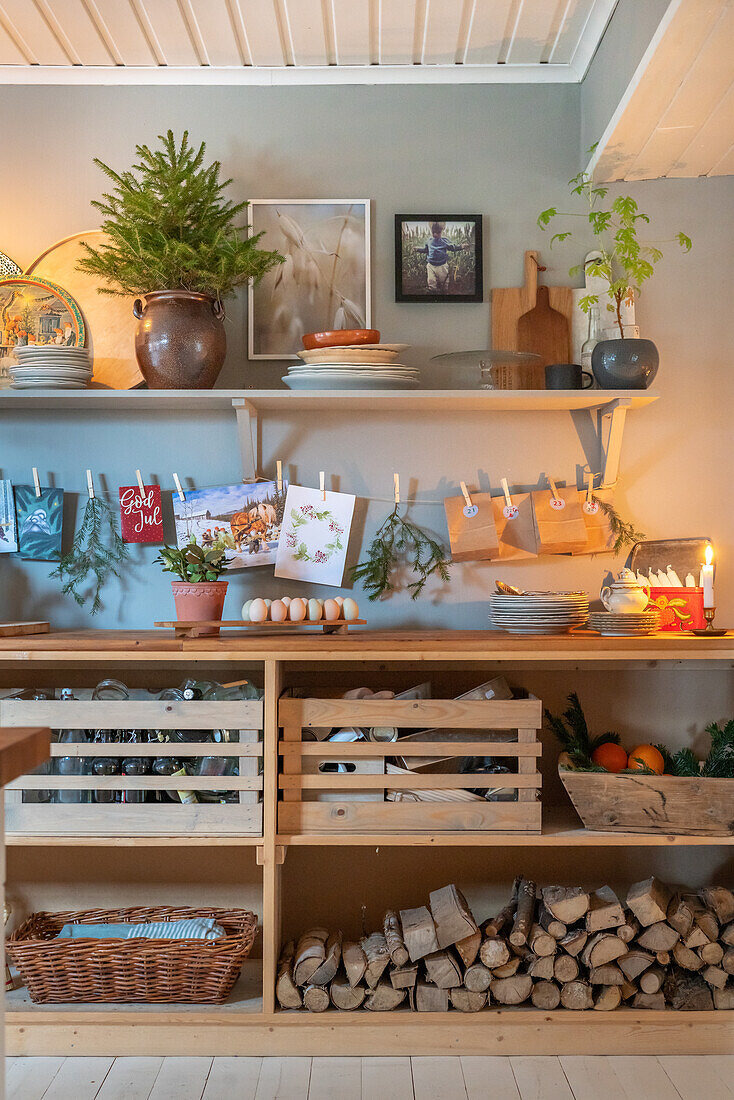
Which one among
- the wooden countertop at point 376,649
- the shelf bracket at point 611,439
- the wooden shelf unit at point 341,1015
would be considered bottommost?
the wooden shelf unit at point 341,1015

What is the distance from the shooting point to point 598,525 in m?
2.53

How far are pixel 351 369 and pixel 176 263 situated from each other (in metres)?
0.52

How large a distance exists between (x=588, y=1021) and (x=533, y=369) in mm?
1675

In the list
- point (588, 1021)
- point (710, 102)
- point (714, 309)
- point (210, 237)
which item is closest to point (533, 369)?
point (714, 309)

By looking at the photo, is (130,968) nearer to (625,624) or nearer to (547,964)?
(547,964)

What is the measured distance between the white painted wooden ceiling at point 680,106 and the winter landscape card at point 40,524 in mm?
1730

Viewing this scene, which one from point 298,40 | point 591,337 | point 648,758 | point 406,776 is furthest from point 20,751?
point 298,40

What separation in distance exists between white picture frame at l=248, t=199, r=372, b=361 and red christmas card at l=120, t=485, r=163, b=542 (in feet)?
1.63

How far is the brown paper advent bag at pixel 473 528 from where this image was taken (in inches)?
97.9

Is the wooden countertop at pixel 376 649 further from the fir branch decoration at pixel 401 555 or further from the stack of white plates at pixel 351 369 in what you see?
the stack of white plates at pixel 351 369

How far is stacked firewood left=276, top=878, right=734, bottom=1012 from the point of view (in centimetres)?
219

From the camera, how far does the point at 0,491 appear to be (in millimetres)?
2533

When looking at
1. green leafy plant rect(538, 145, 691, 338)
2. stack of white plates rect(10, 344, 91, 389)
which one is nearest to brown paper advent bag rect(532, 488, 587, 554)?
green leafy plant rect(538, 145, 691, 338)

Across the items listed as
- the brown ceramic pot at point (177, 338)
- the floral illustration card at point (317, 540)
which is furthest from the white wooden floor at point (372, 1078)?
the brown ceramic pot at point (177, 338)
